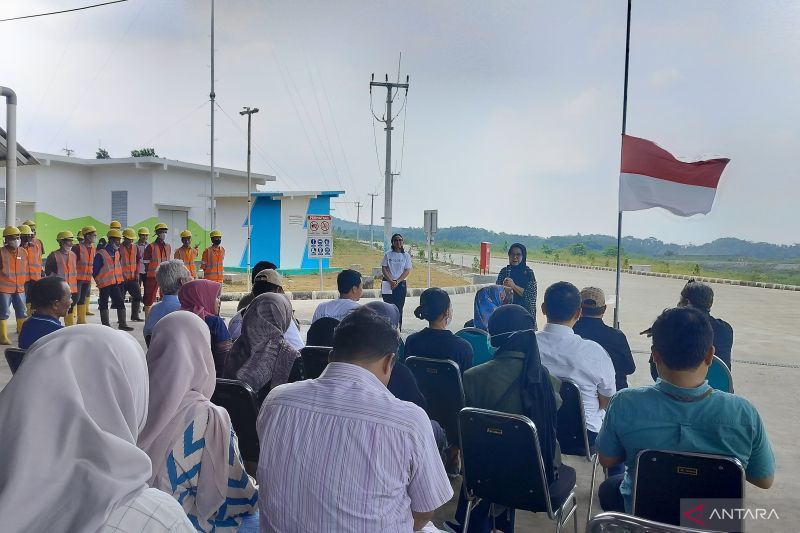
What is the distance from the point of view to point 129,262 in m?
11.4

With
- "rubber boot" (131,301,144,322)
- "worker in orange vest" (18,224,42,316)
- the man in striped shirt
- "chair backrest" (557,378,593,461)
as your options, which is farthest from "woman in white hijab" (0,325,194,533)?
"rubber boot" (131,301,144,322)

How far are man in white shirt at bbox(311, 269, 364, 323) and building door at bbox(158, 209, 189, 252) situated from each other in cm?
1845

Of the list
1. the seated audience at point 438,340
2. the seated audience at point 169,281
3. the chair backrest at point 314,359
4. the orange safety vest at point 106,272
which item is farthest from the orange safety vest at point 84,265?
the seated audience at point 438,340

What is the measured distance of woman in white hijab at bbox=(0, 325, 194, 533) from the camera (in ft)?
3.82

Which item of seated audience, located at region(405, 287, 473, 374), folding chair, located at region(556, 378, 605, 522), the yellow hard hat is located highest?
the yellow hard hat

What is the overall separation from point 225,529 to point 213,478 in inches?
8.8

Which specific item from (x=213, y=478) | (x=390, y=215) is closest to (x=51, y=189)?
(x=390, y=215)

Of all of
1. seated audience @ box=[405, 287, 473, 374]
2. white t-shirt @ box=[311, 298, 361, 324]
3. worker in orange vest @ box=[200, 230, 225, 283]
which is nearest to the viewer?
seated audience @ box=[405, 287, 473, 374]

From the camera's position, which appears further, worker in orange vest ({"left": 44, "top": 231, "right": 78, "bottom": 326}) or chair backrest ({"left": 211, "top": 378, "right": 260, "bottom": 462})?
worker in orange vest ({"left": 44, "top": 231, "right": 78, "bottom": 326})

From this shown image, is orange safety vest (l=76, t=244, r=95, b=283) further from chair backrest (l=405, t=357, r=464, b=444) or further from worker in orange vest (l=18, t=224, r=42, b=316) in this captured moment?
chair backrest (l=405, t=357, r=464, b=444)

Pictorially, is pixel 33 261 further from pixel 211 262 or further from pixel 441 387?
pixel 441 387

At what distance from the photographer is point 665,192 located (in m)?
6.54

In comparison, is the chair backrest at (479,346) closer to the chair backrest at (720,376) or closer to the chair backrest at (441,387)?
the chair backrest at (441,387)

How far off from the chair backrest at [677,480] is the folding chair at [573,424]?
1135 mm
